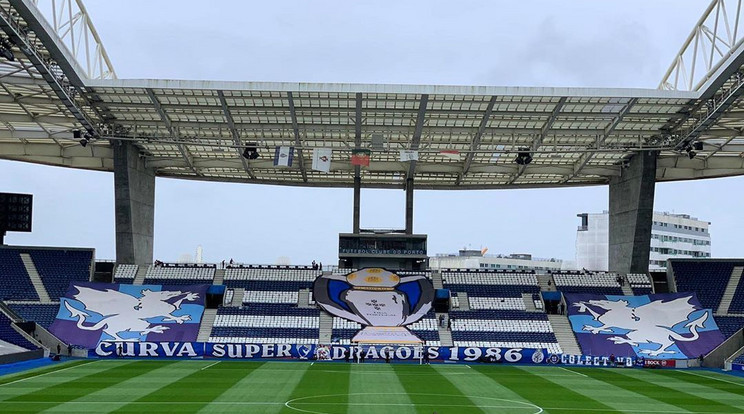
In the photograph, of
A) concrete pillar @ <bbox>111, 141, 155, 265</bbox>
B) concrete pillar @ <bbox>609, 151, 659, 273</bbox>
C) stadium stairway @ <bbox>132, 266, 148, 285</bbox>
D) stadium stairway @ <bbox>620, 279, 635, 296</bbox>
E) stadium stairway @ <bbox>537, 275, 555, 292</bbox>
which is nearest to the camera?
concrete pillar @ <bbox>111, 141, 155, 265</bbox>

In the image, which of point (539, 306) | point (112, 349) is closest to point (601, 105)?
point (539, 306)

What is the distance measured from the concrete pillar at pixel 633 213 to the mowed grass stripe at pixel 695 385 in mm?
17003

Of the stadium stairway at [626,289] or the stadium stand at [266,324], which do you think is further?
the stadium stairway at [626,289]

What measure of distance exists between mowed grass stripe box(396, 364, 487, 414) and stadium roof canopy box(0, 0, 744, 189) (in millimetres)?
15935

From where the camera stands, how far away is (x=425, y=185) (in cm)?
7862

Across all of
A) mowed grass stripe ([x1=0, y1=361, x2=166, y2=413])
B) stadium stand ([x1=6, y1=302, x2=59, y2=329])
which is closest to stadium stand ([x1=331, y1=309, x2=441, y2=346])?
mowed grass stripe ([x1=0, y1=361, x2=166, y2=413])

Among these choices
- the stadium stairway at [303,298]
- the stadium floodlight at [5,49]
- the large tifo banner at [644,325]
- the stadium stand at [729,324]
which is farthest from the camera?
the stadium stairway at [303,298]

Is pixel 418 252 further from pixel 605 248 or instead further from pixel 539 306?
pixel 605 248

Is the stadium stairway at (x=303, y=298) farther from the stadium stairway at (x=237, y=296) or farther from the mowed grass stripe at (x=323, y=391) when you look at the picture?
the mowed grass stripe at (x=323, y=391)

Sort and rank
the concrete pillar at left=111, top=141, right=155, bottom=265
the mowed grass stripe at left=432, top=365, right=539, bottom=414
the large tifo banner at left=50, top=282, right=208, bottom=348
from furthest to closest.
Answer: the concrete pillar at left=111, top=141, right=155, bottom=265 → the large tifo banner at left=50, top=282, right=208, bottom=348 → the mowed grass stripe at left=432, top=365, right=539, bottom=414

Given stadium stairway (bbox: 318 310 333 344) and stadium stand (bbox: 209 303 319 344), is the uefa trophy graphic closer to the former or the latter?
stadium stairway (bbox: 318 310 333 344)

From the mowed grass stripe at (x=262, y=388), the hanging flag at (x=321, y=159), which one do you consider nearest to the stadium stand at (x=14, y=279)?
the mowed grass stripe at (x=262, y=388)

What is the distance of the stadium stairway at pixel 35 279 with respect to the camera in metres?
61.6

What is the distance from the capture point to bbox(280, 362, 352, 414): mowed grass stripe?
3142 cm
